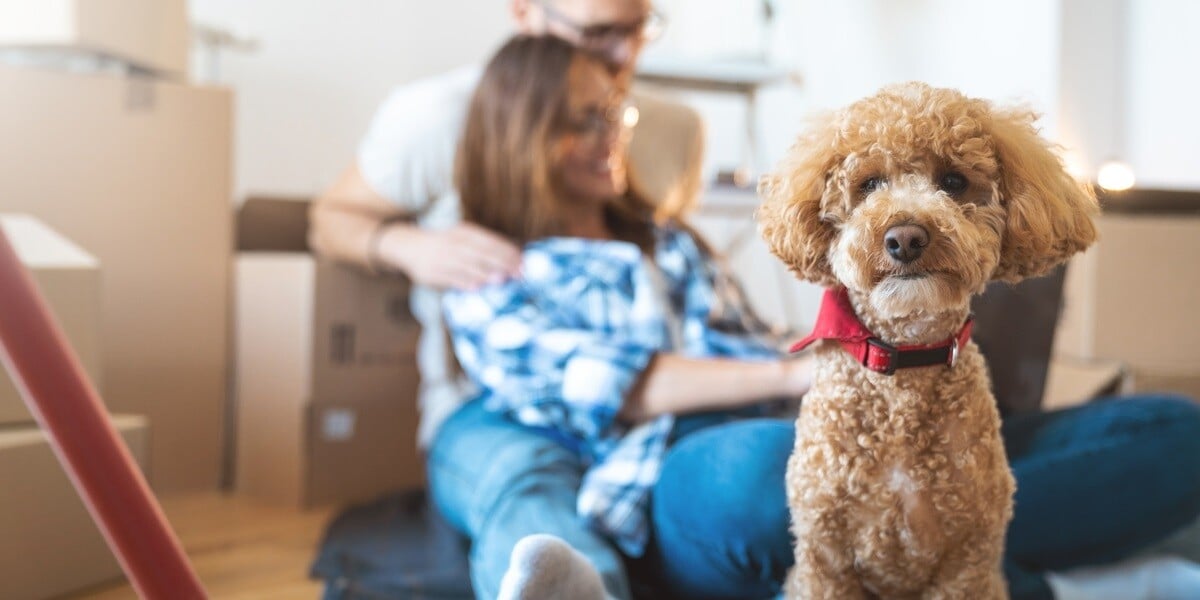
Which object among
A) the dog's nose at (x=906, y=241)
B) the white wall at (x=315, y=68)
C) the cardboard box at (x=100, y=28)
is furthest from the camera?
the white wall at (x=315, y=68)

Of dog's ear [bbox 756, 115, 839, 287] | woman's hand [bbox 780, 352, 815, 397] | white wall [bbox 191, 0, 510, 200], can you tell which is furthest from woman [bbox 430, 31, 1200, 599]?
white wall [bbox 191, 0, 510, 200]

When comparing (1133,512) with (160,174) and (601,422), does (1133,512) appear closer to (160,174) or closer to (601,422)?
(601,422)

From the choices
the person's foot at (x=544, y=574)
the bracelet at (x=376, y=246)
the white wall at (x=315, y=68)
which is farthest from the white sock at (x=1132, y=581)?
the white wall at (x=315, y=68)

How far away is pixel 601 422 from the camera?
1.06 m

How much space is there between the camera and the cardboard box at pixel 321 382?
157 centimetres

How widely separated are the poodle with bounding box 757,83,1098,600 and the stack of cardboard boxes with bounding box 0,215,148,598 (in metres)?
0.77

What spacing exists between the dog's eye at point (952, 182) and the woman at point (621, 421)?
1.13 ft

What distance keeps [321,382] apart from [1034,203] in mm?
1252

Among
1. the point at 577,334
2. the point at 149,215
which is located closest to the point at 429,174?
the point at 577,334

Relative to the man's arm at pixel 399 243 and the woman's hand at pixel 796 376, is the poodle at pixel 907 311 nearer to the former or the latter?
the woman's hand at pixel 796 376

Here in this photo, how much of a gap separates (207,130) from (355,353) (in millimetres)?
460

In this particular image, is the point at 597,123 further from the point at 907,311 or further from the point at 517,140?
the point at 907,311

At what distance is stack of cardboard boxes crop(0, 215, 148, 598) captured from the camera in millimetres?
1023

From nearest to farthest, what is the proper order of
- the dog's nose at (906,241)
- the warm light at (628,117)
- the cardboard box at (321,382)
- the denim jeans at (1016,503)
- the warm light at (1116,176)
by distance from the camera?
the dog's nose at (906,241)
the denim jeans at (1016,503)
the warm light at (628,117)
the cardboard box at (321,382)
the warm light at (1116,176)
